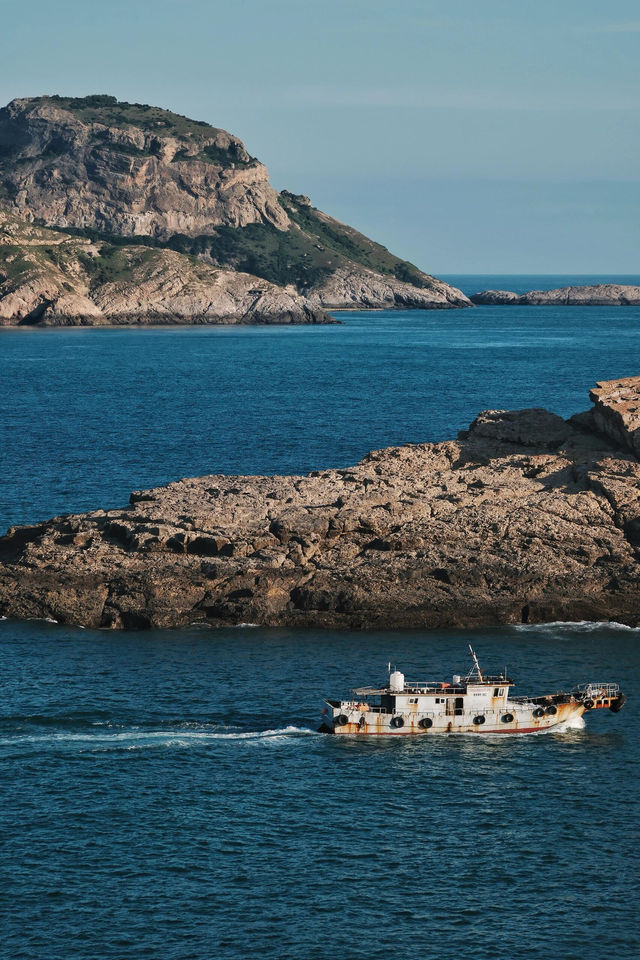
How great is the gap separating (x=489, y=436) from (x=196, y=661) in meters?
30.8

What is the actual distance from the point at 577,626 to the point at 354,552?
11.8m

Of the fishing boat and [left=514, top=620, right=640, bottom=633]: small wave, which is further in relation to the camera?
[left=514, top=620, right=640, bottom=633]: small wave

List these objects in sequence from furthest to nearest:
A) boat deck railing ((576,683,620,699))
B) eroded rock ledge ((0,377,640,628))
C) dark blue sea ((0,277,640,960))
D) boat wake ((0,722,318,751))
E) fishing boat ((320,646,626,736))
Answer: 1. eroded rock ledge ((0,377,640,628))
2. boat deck railing ((576,683,620,699))
3. fishing boat ((320,646,626,736))
4. boat wake ((0,722,318,751))
5. dark blue sea ((0,277,640,960))

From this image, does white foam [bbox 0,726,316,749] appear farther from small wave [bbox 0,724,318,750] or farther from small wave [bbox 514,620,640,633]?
small wave [bbox 514,620,640,633]

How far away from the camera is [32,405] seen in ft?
486

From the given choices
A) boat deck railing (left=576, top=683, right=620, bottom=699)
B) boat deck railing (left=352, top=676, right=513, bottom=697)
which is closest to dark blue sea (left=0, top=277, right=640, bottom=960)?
boat deck railing (left=576, top=683, right=620, bottom=699)

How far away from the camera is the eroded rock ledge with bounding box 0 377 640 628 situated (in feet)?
221

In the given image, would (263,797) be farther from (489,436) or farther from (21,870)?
(489,436)

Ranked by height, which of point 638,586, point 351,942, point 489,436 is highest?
point 489,436

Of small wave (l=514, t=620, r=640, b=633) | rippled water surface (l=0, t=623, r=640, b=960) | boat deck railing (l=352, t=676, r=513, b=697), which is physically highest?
small wave (l=514, t=620, r=640, b=633)

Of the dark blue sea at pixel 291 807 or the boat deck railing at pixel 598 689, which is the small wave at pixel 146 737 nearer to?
the dark blue sea at pixel 291 807

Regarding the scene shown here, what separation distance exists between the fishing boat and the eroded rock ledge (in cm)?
1216

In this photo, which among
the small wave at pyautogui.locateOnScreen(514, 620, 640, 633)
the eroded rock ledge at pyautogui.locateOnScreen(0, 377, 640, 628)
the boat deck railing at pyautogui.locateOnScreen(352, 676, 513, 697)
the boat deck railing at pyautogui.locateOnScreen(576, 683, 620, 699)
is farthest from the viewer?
the eroded rock ledge at pyautogui.locateOnScreen(0, 377, 640, 628)

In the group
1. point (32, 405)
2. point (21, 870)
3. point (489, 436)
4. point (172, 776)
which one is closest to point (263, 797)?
point (172, 776)
